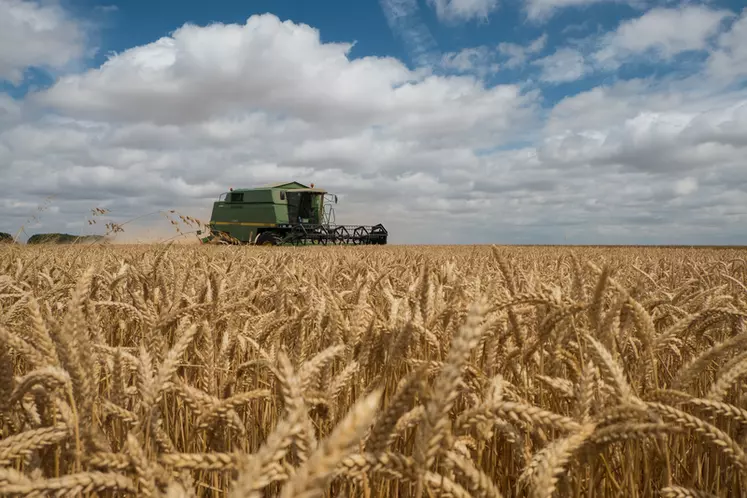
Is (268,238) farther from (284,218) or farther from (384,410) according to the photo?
(384,410)

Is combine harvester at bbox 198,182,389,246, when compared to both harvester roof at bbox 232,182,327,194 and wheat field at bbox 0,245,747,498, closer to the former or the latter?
harvester roof at bbox 232,182,327,194

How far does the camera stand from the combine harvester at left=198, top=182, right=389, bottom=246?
87.7 feet

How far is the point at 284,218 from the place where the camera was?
27.7 meters

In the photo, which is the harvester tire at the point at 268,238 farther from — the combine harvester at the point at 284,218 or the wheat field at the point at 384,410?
the wheat field at the point at 384,410

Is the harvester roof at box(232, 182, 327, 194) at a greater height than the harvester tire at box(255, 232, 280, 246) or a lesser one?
greater

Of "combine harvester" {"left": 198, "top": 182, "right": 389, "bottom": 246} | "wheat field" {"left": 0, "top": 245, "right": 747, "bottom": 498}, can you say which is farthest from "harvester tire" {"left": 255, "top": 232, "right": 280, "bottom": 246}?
"wheat field" {"left": 0, "top": 245, "right": 747, "bottom": 498}

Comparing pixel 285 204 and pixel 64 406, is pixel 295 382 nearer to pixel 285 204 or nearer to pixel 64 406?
pixel 64 406

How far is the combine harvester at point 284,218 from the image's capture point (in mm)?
26719

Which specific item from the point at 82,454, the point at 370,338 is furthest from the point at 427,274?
the point at 82,454

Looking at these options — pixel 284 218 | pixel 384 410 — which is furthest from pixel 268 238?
pixel 384 410

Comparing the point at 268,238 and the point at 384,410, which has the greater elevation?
the point at 268,238

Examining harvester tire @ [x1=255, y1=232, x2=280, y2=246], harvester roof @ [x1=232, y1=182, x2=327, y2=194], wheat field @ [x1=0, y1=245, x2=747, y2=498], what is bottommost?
wheat field @ [x1=0, y1=245, x2=747, y2=498]

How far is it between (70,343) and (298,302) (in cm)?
207

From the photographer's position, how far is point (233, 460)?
0.90 m
